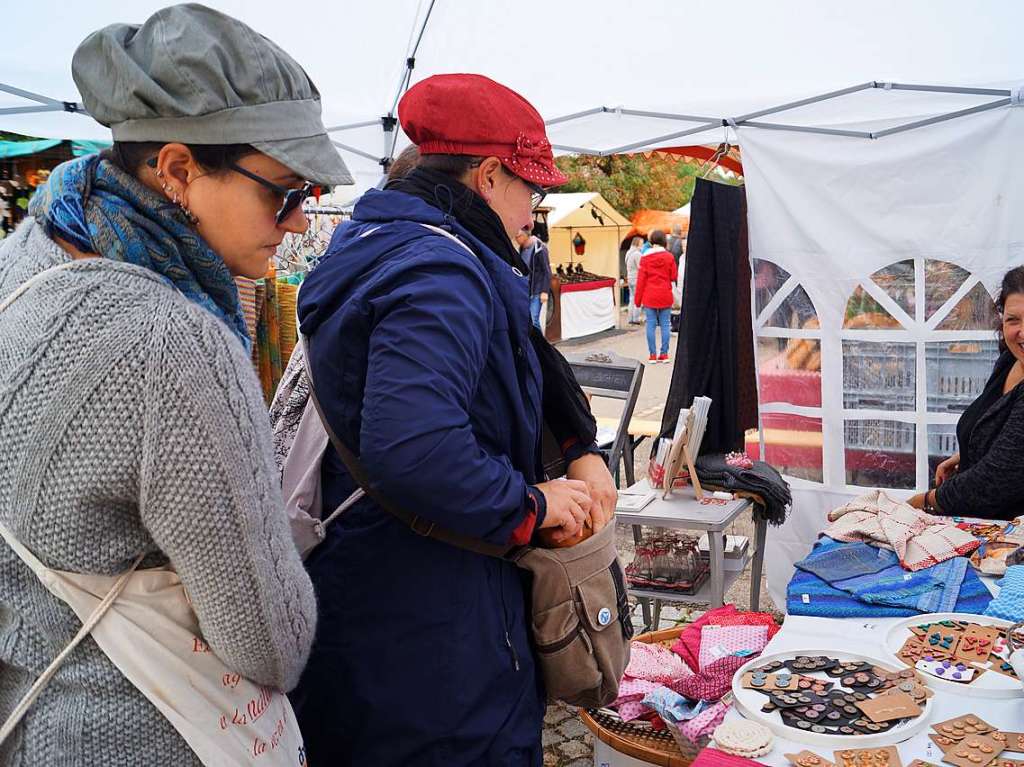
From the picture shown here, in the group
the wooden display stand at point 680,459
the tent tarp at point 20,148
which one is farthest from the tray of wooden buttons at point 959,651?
the tent tarp at point 20,148

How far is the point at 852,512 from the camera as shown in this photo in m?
3.11

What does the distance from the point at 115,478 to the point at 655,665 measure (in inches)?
76.4

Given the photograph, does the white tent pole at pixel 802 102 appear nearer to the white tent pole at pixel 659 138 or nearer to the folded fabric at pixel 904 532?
the white tent pole at pixel 659 138

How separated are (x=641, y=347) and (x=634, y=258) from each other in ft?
11.1

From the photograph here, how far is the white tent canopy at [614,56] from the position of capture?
13.5 feet

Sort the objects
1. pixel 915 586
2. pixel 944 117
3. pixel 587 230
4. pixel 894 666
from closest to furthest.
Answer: pixel 894 666 < pixel 915 586 < pixel 944 117 < pixel 587 230

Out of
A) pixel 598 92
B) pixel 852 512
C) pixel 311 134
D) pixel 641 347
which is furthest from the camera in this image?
pixel 641 347

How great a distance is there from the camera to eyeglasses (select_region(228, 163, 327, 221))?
1200 mm

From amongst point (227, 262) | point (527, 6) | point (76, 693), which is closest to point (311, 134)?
point (227, 262)

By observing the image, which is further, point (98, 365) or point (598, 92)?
point (598, 92)

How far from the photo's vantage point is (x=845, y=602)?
7.97 ft

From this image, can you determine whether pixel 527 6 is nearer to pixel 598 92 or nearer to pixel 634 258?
pixel 598 92

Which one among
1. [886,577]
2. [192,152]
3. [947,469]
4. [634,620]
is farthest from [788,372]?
[192,152]

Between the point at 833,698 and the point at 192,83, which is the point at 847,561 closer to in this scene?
the point at 833,698
